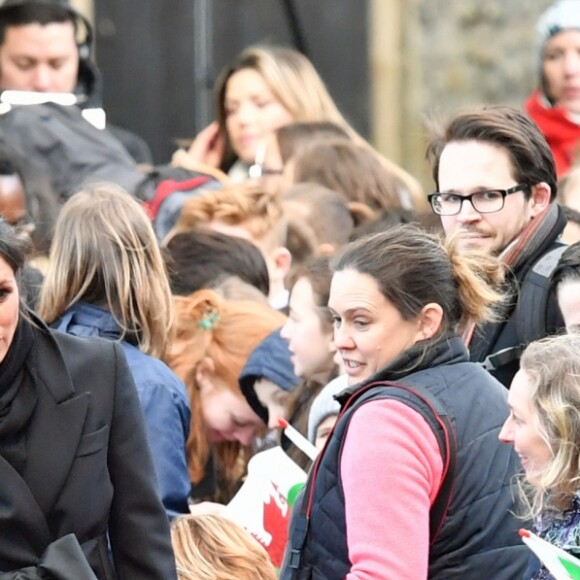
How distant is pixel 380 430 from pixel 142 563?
59 centimetres

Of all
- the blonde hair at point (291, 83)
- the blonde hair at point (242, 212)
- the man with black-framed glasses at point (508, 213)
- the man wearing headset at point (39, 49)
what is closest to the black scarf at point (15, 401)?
the man with black-framed glasses at point (508, 213)

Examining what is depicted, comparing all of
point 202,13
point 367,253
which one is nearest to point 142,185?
point 367,253

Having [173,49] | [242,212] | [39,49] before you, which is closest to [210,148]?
[39,49]

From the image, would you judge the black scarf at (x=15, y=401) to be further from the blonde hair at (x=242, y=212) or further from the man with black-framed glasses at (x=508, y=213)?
the blonde hair at (x=242, y=212)

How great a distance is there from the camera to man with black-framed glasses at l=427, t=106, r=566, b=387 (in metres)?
4.54

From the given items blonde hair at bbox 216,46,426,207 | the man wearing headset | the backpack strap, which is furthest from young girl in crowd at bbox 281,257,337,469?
blonde hair at bbox 216,46,426,207

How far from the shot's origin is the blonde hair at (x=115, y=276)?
14.9 feet

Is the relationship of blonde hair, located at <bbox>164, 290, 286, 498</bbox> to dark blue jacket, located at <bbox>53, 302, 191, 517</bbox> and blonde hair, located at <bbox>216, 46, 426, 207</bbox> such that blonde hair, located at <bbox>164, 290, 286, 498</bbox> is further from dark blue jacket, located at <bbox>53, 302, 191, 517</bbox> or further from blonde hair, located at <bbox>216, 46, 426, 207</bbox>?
blonde hair, located at <bbox>216, 46, 426, 207</bbox>

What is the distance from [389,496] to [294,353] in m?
1.62

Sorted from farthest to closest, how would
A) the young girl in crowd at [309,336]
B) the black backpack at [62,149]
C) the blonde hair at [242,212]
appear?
the black backpack at [62,149], the blonde hair at [242,212], the young girl in crowd at [309,336]

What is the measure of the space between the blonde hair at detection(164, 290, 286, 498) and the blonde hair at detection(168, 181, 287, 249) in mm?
842

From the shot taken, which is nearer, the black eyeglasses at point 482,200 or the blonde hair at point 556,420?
the blonde hair at point 556,420

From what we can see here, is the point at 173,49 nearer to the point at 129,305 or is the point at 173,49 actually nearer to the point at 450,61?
the point at 450,61

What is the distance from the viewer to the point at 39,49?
712 cm
